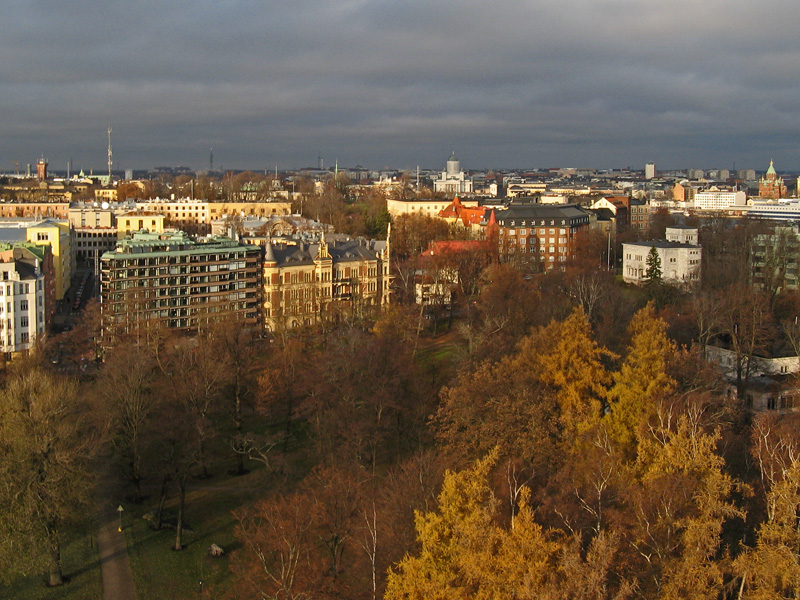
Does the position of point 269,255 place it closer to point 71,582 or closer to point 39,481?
point 39,481

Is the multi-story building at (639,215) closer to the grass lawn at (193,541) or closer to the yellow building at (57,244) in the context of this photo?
the yellow building at (57,244)

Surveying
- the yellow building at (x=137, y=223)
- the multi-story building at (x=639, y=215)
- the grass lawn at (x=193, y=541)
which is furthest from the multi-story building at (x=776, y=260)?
the yellow building at (x=137, y=223)

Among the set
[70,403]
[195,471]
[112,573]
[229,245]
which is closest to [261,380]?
[195,471]

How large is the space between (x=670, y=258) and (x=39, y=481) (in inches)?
2392

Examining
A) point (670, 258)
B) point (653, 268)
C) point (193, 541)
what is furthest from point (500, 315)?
point (670, 258)

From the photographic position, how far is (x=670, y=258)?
A: 79.1 metres

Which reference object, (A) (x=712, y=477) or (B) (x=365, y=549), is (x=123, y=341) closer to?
(B) (x=365, y=549)

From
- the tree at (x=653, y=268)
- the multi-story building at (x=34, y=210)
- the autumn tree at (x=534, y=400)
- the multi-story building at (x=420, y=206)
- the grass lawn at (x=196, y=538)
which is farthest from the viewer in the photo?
the multi-story building at (x=420, y=206)

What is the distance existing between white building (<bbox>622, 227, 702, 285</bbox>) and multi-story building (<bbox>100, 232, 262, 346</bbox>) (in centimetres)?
3497

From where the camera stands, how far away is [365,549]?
26547 millimetres

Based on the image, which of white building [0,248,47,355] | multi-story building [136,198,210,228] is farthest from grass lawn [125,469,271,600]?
multi-story building [136,198,210,228]

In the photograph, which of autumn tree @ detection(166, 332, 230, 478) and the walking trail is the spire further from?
the walking trail

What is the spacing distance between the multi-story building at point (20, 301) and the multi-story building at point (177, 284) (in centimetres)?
420

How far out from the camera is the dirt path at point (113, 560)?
3086 centimetres
